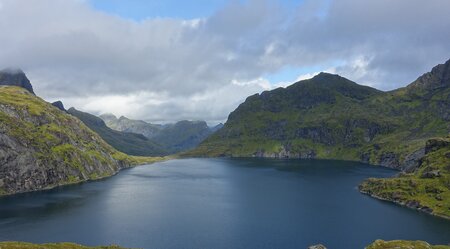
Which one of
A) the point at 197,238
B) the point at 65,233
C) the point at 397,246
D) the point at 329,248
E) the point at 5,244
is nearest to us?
the point at 5,244

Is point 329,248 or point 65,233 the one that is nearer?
point 329,248

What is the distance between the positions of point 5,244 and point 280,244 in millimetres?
100720

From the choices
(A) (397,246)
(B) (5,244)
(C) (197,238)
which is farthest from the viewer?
(C) (197,238)

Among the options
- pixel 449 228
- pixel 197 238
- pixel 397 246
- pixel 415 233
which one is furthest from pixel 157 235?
pixel 449 228

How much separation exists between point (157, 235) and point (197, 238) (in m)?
19.2

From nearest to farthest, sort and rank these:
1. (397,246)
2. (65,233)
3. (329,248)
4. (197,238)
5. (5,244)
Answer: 1. (5,244)
2. (397,246)
3. (329,248)
4. (197,238)
5. (65,233)

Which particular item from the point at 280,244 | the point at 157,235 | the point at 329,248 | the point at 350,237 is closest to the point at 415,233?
the point at 350,237

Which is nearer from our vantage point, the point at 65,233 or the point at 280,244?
the point at 280,244

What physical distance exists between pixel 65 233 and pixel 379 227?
148 m

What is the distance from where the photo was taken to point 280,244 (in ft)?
552

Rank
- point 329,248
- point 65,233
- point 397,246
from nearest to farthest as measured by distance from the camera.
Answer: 1. point 397,246
2. point 329,248
3. point 65,233

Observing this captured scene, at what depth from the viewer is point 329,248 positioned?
164 m

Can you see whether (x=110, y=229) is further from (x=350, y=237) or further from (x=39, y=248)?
(x=350, y=237)

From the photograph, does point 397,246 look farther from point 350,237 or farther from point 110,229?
point 110,229
